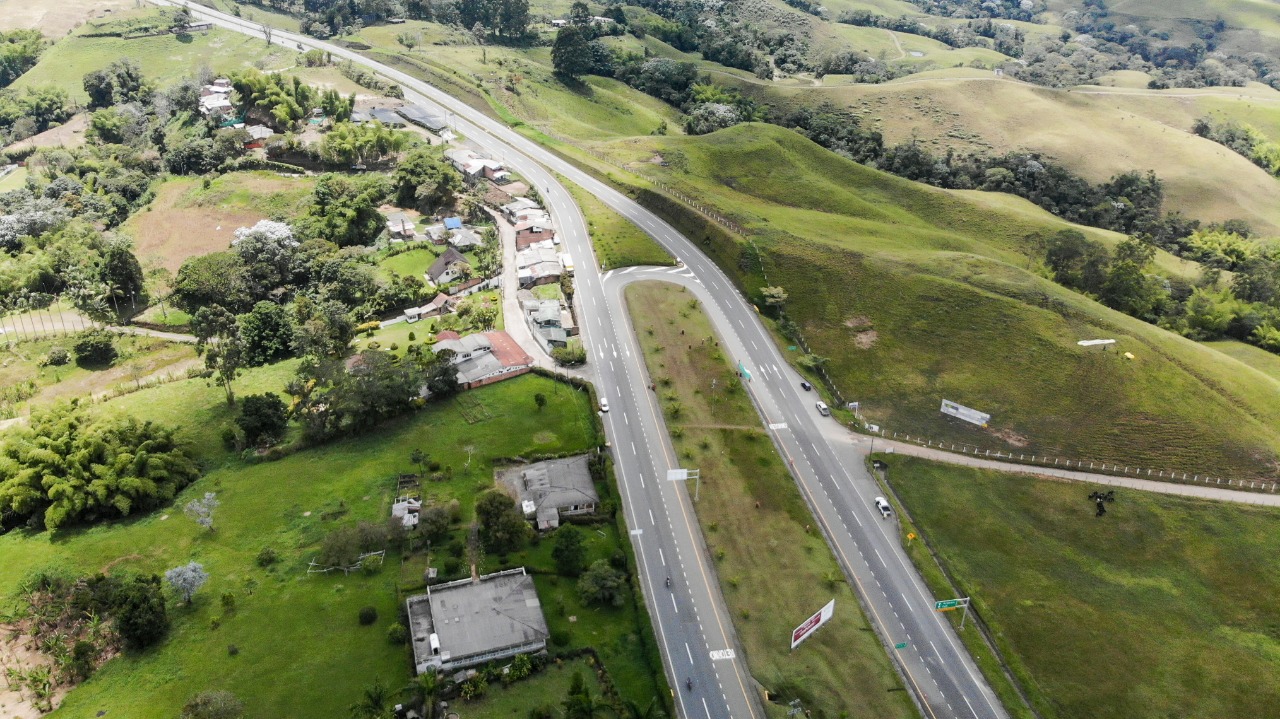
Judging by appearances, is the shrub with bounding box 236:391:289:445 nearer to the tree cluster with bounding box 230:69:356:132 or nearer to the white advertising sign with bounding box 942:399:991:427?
the white advertising sign with bounding box 942:399:991:427

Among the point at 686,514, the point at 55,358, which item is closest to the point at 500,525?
the point at 686,514

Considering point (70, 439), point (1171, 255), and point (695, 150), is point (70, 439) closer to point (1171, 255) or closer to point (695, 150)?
point (695, 150)

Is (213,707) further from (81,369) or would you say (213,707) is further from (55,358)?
(55,358)

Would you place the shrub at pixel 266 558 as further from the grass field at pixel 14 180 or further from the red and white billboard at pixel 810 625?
the grass field at pixel 14 180

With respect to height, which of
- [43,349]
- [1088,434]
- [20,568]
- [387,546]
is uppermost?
[1088,434]

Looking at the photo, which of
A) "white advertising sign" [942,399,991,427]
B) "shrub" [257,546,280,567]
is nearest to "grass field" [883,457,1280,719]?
"white advertising sign" [942,399,991,427]

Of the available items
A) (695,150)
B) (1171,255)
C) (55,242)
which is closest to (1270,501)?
(1171,255)

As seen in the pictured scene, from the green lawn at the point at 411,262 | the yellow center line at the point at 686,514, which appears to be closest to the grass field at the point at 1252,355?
the yellow center line at the point at 686,514
